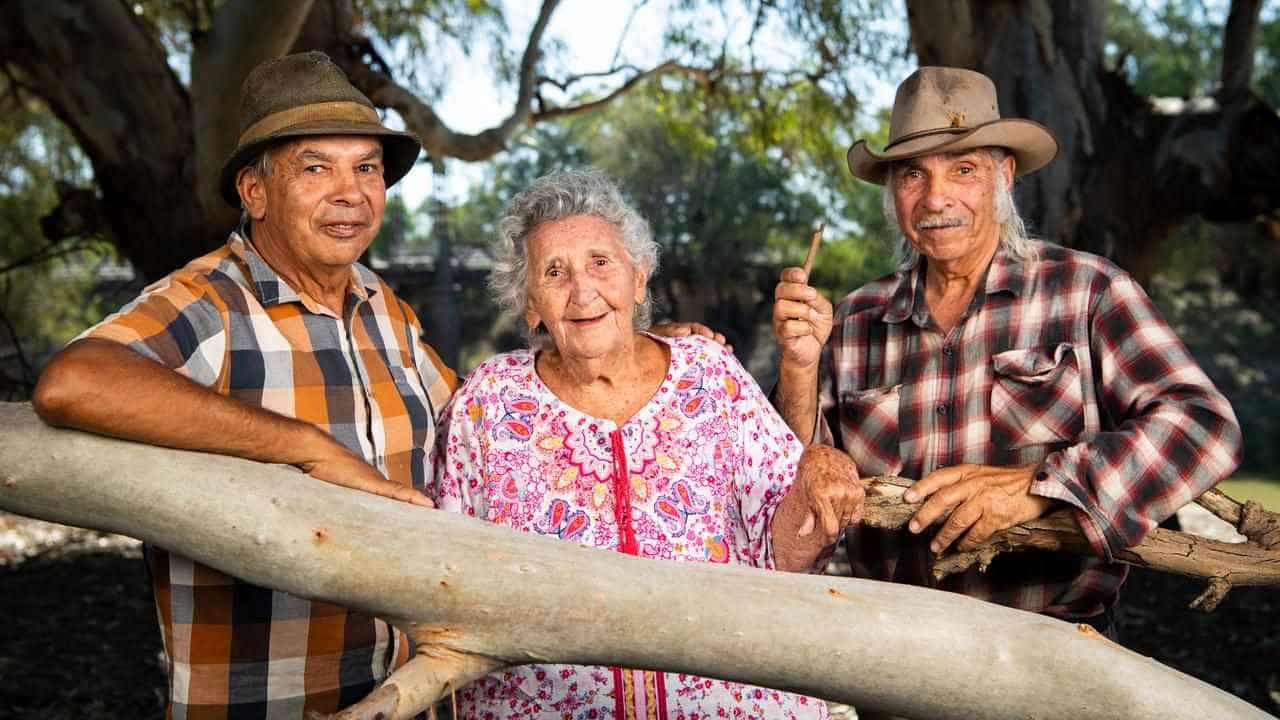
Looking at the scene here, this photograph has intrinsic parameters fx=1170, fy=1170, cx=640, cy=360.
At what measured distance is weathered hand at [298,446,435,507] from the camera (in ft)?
5.97

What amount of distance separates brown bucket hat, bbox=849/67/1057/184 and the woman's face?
25.9 inches

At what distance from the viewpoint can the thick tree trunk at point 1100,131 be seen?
5066 mm

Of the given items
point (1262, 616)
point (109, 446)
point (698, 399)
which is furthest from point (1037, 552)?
point (1262, 616)

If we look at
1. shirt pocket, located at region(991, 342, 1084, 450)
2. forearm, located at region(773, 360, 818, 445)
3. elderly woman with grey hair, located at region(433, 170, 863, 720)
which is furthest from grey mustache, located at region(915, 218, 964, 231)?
elderly woman with grey hair, located at region(433, 170, 863, 720)

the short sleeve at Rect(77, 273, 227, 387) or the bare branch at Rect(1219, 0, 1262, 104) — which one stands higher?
the bare branch at Rect(1219, 0, 1262, 104)

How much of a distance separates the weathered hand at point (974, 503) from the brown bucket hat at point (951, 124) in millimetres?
717

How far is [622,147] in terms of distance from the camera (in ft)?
66.2

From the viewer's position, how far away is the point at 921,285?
259cm

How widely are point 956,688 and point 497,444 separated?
0.98m

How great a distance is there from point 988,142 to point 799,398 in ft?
2.27

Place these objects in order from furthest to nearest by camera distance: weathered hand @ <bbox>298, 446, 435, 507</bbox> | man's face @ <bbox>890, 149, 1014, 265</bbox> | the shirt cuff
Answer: man's face @ <bbox>890, 149, 1014, 265</bbox>, the shirt cuff, weathered hand @ <bbox>298, 446, 435, 507</bbox>

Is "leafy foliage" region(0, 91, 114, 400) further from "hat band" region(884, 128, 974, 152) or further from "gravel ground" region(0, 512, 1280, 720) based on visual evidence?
"hat band" region(884, 128, 974, 152)

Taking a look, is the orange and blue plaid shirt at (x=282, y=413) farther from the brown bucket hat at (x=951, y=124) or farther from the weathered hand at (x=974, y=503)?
the brown bucket hat at (x=951, y=124)

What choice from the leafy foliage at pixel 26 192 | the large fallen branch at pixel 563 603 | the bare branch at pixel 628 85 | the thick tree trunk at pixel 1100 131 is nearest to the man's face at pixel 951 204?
the large fallen branch at pixel 563 603
